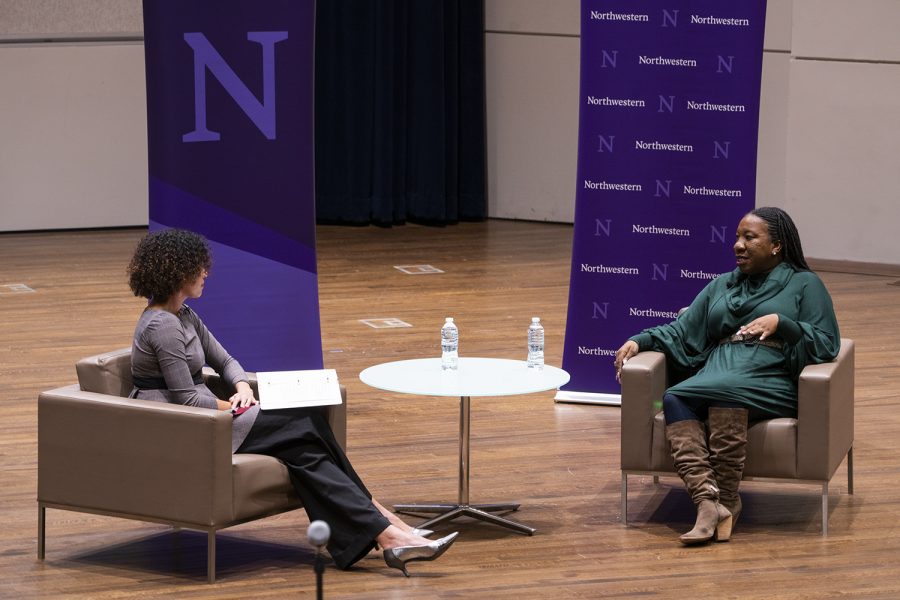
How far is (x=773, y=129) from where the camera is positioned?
11164 millimetres

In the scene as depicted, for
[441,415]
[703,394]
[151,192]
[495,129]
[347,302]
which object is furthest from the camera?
[495,129]

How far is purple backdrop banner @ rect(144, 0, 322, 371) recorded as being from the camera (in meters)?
5.98

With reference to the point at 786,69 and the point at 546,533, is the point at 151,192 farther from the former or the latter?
the point at 786,69

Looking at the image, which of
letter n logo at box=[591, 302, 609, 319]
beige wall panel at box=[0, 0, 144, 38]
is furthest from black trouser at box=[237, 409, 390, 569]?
beige wall panel at box=[0, 0, 144, 38]

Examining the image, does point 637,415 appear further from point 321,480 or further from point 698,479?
point 321,480

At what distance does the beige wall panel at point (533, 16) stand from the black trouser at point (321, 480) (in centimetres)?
811

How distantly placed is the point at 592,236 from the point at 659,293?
0.41 m

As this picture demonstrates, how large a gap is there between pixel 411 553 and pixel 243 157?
6.95ft

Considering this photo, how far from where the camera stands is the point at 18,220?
12.1 meters

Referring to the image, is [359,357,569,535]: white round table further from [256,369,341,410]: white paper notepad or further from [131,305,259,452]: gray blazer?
[131,305,259,452]: gray blazer

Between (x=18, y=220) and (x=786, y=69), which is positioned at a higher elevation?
(x=786, y=69)

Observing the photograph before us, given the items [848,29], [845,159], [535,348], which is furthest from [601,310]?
[848,29]

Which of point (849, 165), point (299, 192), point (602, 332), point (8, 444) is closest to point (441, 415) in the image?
point (602, 332)

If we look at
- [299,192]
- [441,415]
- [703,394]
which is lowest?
[441,415]
